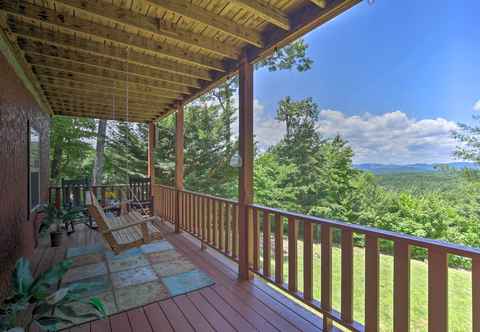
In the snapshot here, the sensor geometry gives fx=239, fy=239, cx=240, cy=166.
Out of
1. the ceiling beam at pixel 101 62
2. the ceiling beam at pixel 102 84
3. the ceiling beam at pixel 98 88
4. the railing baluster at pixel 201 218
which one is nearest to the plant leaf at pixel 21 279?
the railing baluster at pixel 201 218

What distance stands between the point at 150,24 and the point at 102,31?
0.54 meters

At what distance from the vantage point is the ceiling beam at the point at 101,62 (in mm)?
2818

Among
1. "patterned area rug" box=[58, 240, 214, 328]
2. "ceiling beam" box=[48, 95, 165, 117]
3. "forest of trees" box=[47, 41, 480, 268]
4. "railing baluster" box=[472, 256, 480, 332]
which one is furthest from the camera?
"forest of trees" box=[47, 41, 480, 268]

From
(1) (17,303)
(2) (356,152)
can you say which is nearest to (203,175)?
(2) (356,152)

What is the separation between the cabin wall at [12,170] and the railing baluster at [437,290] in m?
3.37

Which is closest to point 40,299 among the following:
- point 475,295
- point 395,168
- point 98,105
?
point 475,295

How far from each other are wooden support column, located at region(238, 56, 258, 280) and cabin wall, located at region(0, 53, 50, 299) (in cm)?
230

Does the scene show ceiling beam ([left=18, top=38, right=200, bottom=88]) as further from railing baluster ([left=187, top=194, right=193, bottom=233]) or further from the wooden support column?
railing baluster ([left=187, top=194, right=193, bottom=233])

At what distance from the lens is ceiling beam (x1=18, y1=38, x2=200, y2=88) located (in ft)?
9.25

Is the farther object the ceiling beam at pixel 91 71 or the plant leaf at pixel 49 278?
the ceiling beam at pixel 91 71

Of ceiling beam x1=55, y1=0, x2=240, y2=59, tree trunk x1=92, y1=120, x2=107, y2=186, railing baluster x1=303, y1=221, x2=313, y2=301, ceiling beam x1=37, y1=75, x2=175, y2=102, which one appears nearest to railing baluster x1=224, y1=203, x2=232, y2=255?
railing baluster x1=303, y1=221, x2=313, y2=301

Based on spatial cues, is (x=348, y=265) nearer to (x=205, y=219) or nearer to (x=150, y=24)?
(x=205, y=219)

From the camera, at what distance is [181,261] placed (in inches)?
130

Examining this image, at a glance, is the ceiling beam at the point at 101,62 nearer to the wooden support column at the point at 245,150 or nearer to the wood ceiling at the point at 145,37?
the wood ceiling at the point at 145,37
